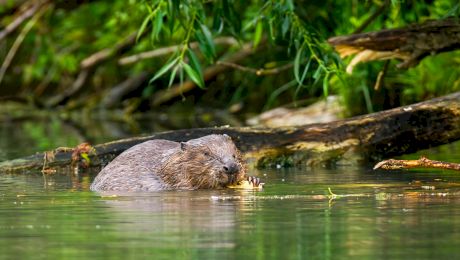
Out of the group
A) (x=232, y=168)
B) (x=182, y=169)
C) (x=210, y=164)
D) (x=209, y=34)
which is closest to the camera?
(x=232, y=168)

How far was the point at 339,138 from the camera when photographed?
10.6 metres

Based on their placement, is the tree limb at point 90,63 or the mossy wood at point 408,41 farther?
the tree limb at point 90,63

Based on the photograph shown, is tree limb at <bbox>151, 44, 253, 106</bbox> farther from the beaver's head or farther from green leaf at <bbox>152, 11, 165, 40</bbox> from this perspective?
the beaver's head

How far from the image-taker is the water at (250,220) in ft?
18.2

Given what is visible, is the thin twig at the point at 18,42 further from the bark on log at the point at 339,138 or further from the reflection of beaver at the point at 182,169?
the reflection of beaver at the point at 182,169

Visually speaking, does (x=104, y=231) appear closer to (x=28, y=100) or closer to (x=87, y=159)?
(x=87, y=159)

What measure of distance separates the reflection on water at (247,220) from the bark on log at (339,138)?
0.99 meters

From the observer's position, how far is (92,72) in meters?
22.9

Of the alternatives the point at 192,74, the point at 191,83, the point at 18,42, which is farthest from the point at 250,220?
the point at 191,83

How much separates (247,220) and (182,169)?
245 centimetres

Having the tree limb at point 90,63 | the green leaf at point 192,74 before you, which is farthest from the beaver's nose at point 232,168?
the tree limb at point 90,63

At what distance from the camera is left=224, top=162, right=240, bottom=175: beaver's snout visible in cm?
879

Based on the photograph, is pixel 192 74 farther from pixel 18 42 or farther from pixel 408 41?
pixel 18 42

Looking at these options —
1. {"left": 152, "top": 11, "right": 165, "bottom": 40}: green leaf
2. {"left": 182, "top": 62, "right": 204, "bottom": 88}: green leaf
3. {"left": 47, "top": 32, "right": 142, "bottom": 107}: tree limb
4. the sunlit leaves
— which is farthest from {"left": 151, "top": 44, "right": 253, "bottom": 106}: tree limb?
{"left": 182, "top": 62, "right": 204, "bottom": 88}: green leaf
